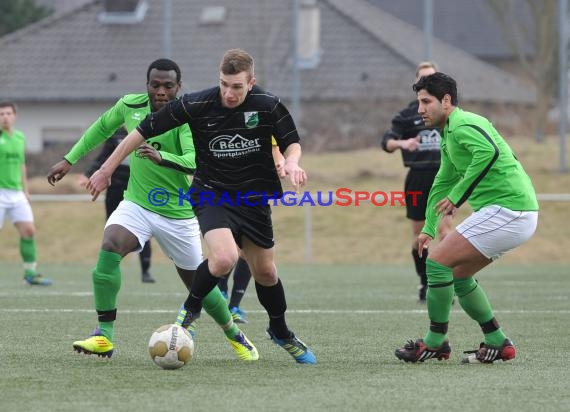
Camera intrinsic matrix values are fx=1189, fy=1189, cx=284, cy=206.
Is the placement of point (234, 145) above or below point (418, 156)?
above

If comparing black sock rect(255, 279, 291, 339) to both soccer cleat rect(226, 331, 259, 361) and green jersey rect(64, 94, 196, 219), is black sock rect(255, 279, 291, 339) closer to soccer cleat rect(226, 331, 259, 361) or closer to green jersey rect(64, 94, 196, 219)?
soccer cleat rect(226, 331, 259, 361)

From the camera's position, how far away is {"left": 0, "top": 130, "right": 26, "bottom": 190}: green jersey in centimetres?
1398

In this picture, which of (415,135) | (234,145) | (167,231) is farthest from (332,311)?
(234,145)

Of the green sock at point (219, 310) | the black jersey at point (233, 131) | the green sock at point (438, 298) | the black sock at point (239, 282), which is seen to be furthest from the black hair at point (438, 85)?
the black sock at point (239, 282)

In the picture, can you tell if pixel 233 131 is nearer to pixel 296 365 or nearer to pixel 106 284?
pixel 106 284

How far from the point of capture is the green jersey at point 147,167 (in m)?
7.65

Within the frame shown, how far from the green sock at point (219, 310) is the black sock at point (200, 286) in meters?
0.21

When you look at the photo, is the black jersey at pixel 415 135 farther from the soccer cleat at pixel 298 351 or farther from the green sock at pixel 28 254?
the green sock at pixel 28 254

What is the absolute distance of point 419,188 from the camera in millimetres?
11523

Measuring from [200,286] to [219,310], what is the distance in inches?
15.4

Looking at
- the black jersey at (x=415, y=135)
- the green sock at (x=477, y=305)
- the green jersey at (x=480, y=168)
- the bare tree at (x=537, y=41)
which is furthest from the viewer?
the bare tree at (x=537, y=41)

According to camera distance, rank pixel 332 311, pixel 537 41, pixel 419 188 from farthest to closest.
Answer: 1. pixel 537 41
2. pixel 419 188
3. pixel 332 311

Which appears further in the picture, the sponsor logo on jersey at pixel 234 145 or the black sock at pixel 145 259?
the black sock at pixel 145 259

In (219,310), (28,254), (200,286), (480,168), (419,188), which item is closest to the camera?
(480,168)
